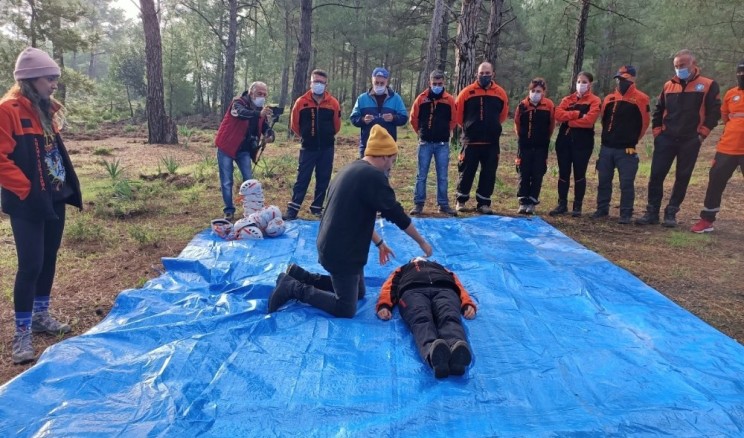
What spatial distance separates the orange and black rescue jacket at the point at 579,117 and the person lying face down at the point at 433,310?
3713 millimetres

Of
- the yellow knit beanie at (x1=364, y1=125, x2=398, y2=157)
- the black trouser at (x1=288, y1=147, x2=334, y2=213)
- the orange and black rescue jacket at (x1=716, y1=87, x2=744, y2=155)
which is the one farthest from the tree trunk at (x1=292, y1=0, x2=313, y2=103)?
the yellow knit beanie at (x1=364, y1=125, x2=398, y2=157)

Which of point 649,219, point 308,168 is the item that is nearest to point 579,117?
point 649,219

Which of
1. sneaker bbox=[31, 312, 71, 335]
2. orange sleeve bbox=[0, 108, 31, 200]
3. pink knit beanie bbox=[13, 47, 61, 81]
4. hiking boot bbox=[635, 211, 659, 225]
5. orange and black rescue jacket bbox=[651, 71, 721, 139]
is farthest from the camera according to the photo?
hiking boot bbox=[635, 211, 659, 225]

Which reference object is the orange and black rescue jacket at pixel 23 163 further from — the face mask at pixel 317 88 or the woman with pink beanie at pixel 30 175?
the face mask at pixel 317 88

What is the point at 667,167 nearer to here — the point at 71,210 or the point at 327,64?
the point at 71,210

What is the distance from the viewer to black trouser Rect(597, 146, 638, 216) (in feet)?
20.2

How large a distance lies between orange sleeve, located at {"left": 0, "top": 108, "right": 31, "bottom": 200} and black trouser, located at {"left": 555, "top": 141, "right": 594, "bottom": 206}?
19.0 feet

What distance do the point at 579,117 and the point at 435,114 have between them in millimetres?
1803

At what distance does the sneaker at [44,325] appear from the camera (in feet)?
11.2

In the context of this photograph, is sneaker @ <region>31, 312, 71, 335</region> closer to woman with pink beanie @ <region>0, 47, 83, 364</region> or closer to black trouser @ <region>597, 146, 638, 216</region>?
woman with pink beanie @ <region>0, 47, 83, 364</region>

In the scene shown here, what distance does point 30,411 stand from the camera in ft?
7.85

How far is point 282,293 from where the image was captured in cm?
357

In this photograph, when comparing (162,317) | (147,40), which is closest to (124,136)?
(147,40)

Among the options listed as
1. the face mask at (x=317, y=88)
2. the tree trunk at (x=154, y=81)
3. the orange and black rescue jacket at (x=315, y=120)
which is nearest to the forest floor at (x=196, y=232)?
the orange and black rescue jacket at (x=315, y=120)
